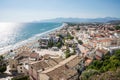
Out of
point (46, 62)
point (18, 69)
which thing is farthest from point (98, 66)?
point (18, 69)

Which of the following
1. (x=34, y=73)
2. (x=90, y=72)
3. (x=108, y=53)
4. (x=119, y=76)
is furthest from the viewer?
(x=108, y=53)

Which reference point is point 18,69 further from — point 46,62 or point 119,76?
point 119,76

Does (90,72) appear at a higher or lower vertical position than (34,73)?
higher

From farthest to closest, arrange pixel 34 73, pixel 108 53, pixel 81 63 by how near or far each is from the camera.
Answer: pixel 108 53 < pixel 81 63 < pixel 34 73

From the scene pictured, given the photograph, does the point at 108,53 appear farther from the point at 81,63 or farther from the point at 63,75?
the point at 63,75

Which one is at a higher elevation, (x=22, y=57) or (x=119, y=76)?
(x=119, y=76)

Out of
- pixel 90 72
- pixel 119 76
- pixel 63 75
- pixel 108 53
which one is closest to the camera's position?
pixel 119 76

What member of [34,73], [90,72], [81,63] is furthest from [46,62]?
[90,72]

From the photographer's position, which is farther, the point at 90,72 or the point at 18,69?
the point at 18,69

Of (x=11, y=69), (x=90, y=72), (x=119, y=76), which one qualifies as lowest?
(x=11, y=69)
